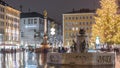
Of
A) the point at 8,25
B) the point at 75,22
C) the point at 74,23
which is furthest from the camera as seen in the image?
the point at 75,22

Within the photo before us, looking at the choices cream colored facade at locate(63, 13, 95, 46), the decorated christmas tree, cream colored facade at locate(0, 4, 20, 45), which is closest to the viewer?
the decorated christmas tree

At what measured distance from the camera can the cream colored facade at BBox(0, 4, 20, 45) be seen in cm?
12852

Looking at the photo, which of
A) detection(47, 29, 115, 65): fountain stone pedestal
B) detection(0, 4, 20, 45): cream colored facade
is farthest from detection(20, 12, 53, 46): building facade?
detection(47, 29, 115, 65): fountain stone pedestal

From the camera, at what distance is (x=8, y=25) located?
13575 cm

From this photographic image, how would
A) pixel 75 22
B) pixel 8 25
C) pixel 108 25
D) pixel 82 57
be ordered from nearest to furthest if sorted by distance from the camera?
pixel 82 57, pixel 108 25, pixel 8 25, pixel 75 22

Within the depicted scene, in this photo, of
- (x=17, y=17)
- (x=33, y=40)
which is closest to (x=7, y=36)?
(x=17, y=17)

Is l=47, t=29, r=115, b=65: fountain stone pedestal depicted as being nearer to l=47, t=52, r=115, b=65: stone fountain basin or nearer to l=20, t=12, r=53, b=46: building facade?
l=47, t=52, r=115, b=65: stone fountain basin

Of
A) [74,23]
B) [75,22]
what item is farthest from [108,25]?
[75,22]

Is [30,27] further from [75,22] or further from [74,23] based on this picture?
[75,22]

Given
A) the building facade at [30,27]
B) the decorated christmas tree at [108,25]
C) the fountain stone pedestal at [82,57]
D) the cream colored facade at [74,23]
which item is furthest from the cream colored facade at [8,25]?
the fountain stone pedestal at [82,57]

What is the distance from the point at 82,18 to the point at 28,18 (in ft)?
115

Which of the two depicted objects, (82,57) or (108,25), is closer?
(82,57)

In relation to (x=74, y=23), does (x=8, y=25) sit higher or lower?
lower

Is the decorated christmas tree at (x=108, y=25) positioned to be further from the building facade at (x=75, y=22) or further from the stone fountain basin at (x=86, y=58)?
→ the building facade at (x=75, y=22)
